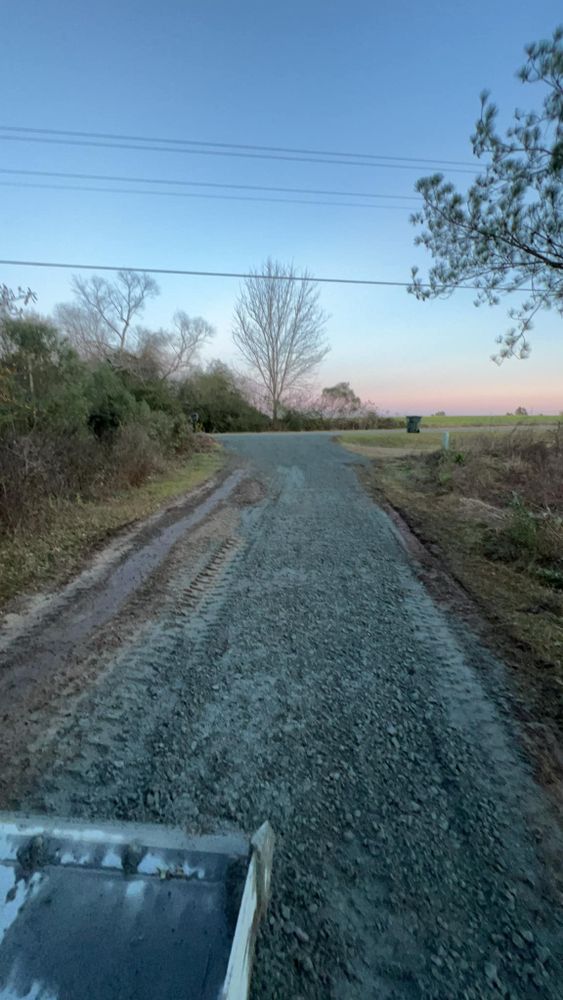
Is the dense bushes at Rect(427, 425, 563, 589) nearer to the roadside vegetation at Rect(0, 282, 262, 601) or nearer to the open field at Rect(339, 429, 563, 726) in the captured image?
the open field at Rect(339, 429, 563, 726)

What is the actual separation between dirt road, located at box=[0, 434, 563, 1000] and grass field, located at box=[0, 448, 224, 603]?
35.7 inches

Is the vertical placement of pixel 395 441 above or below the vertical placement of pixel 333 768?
above

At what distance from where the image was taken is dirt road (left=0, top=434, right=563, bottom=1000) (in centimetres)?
144

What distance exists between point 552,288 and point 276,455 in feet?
29.5

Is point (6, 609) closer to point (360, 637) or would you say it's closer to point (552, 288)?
point (360, 637)

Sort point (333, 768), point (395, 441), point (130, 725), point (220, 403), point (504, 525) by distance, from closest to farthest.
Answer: point (333, 768) → point (130, 725) → point (504, 525) → point (395, 441) → point (220, 403)

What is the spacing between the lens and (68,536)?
17.9 ft

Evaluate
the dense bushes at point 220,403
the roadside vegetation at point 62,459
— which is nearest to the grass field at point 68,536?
the roadside vegetation at point 62,459

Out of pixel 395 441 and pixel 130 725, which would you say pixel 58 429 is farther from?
pixel 395 441

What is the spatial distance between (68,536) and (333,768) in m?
4.40

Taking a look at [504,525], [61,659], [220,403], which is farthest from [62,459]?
[220,403]

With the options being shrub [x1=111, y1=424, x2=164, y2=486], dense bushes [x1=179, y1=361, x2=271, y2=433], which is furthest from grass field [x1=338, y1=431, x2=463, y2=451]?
shrub [x1=111, y1=424, x2=164, y2=486]

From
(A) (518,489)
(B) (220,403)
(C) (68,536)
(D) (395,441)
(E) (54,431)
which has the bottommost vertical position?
(C) (68,536)

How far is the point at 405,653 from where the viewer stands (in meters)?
3.09
